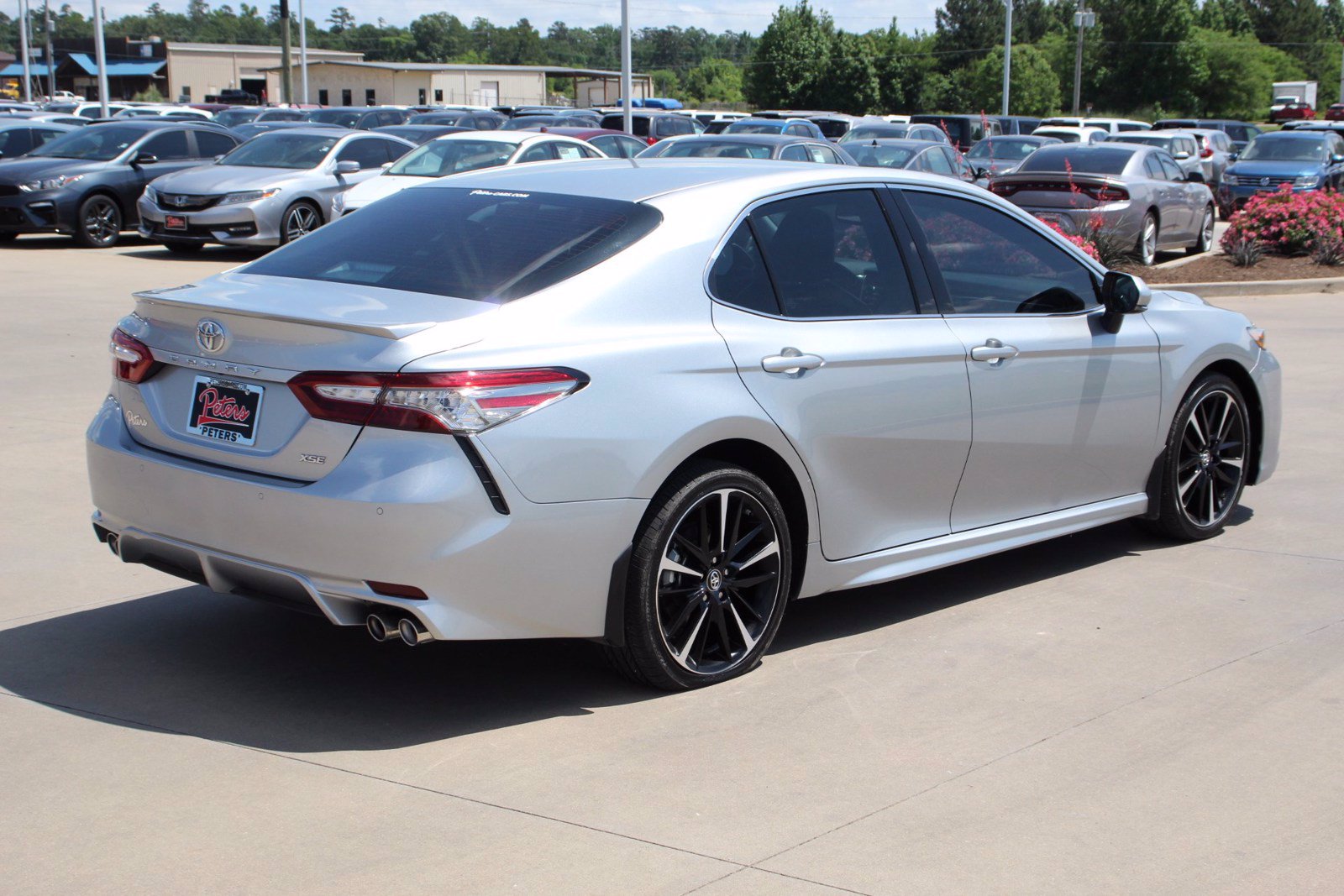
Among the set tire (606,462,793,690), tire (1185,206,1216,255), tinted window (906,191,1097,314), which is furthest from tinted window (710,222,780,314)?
tire (1185,206,1216,255)

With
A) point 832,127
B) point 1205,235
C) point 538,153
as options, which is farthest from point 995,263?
point 832,127

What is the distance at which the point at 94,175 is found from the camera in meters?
19.8

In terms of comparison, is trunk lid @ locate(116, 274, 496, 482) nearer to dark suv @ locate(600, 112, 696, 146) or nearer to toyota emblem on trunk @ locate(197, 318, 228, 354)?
toyota emblem on trunk @ locate(197, 318, 228, 354)

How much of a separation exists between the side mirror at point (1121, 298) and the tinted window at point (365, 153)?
15309 millimetres

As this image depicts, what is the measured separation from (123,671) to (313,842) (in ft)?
4.99

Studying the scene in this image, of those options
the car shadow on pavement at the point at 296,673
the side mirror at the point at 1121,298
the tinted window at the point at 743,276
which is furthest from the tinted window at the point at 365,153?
the tinted window at the point at 743,276

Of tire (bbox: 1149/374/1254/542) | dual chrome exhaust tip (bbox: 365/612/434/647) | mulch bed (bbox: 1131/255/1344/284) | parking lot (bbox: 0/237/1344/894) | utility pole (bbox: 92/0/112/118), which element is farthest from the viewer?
utility pole (bbox: 92/0/112/118)

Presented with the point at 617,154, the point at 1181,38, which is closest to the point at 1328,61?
the point at 1181,38

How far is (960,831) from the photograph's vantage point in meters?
3.86

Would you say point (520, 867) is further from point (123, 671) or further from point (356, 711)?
point (123, 671)

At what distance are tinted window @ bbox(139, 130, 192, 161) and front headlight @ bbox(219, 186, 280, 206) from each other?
9.67 feet

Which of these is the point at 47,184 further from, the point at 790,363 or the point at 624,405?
the point at 624,405

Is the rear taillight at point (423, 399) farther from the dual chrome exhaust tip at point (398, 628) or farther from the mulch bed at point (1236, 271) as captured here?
the mulch bed at point (1236, 271)

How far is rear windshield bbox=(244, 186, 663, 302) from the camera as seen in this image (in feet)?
15.2
